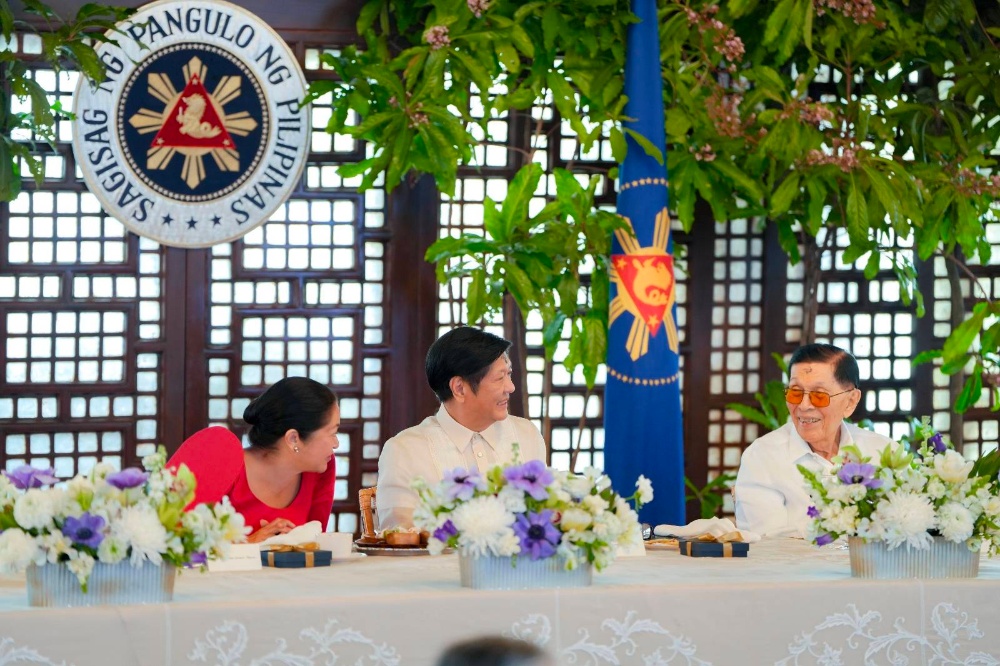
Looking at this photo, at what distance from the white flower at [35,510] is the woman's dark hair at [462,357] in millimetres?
1627

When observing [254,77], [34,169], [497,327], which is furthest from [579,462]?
[34,169]

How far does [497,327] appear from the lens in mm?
5180

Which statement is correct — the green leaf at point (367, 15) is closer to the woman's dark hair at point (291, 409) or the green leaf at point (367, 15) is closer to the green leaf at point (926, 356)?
the woman's dark hair at point (291, 409)

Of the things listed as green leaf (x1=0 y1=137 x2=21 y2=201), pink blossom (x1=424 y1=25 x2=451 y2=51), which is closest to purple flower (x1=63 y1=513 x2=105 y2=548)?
green leaf (x1=0 y1=137 x2=21 y2=201)

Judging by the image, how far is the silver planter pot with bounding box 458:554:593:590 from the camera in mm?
2451

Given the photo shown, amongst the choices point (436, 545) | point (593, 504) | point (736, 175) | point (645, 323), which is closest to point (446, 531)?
point (436, 545)

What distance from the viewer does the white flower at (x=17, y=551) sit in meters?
2.20

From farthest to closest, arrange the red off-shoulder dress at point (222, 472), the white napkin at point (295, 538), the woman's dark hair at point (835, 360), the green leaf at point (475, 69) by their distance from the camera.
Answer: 1. the green leaf at point (475, 69)
2. the woman's dark hair at point (835, 360)
3. the red off-shoulder dress at point (222, 472)
4. the white napkin at point (295, 538)

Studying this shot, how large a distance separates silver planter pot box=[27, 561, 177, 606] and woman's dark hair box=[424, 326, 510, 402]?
60.2 inches

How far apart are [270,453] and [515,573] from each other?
122 cm

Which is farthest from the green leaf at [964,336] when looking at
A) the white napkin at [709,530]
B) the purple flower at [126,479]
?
the purple flower at [126,479]

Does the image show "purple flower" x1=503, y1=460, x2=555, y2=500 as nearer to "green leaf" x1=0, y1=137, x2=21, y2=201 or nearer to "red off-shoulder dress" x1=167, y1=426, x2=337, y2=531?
"red off-shoulder dress" x1=167, y1=426, x2=337, y2=531

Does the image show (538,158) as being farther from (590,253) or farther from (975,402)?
(975,402)

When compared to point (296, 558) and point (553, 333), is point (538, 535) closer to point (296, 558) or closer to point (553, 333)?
point (296, 558)
